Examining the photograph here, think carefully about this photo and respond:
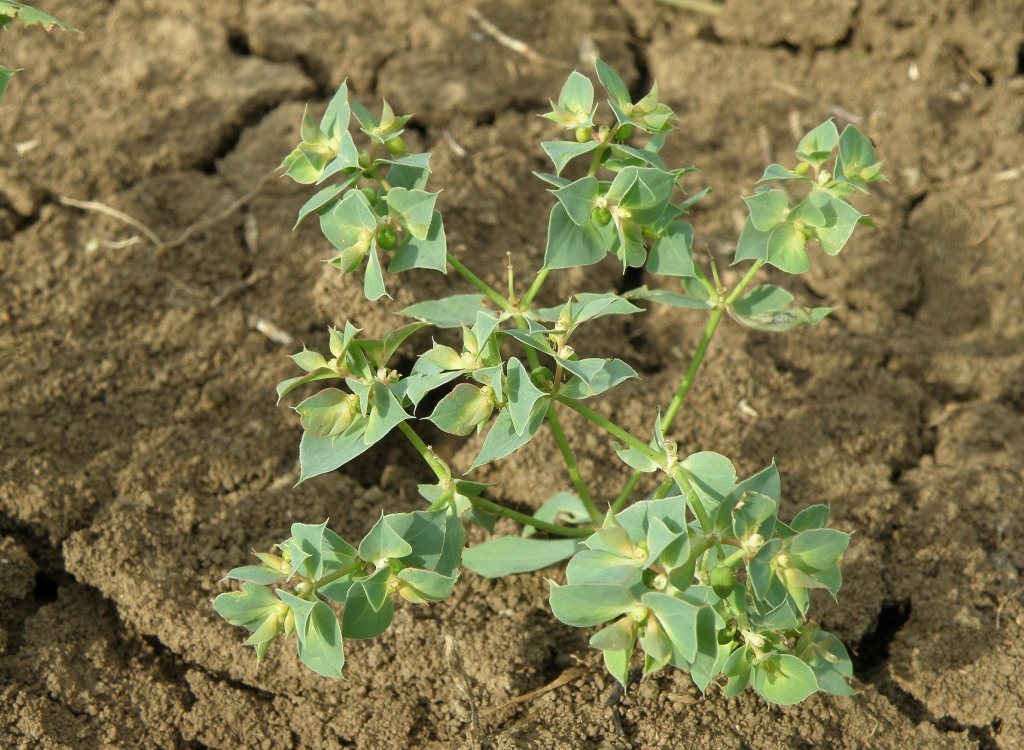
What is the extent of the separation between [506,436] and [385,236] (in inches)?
22.3

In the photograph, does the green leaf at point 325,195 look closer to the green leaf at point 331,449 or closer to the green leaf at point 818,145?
the green leaf at point 331,449

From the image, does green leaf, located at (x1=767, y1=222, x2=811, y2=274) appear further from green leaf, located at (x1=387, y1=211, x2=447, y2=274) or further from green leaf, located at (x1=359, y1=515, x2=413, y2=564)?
green leaf, located at (x1=359, y1=515, x2=413, y2=564)

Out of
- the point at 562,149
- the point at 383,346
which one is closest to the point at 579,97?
the point at 562,149

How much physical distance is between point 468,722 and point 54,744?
0.96 metres

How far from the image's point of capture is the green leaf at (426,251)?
2305 millimetres

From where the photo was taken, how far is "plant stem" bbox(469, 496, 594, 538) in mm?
2334

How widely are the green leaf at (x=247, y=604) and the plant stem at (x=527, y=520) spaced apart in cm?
50

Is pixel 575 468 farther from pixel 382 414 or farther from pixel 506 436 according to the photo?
pixel 382 414

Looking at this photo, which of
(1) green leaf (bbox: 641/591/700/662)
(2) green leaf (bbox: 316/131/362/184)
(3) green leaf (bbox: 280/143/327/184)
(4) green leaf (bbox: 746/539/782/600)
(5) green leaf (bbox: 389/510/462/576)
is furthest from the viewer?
(3) green leaf (bbox: 280/143/327/184)

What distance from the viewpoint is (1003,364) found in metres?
3.25

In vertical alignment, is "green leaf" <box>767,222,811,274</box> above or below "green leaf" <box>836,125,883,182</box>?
below

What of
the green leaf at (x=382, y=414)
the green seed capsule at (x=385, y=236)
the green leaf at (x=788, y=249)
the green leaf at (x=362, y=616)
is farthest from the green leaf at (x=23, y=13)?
the green leaf at (x=788, y=249)

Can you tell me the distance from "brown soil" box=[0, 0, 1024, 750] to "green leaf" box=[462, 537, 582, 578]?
15 cm

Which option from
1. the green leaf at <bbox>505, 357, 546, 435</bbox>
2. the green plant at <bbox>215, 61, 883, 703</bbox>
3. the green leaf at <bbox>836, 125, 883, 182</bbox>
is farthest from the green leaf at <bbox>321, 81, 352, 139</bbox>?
the green leaf at <bbox>836, 125, 883, 182</bbox>
